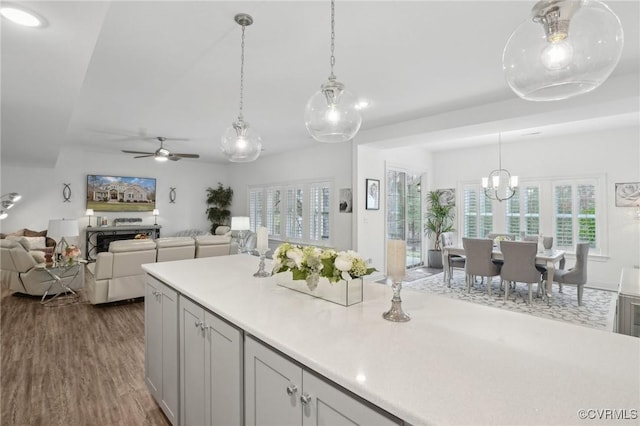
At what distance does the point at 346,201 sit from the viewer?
19.5 feet

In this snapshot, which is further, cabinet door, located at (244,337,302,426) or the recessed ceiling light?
the recessed ceiling light

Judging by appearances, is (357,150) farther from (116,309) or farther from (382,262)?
(116,309)

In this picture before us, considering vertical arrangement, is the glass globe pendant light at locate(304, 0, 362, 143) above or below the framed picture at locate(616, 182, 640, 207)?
above

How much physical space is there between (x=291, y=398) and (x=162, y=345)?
1445 mm

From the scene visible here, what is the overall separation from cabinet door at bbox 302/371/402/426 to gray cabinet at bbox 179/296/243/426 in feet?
1.55

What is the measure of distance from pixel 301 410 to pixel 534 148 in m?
7.23

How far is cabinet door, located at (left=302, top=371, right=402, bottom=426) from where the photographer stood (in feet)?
2.78

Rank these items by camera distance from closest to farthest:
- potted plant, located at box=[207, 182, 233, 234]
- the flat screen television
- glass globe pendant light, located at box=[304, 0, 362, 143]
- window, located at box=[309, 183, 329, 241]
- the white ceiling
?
1. glass globe pendant light, located at box=[304, 0, 362, 143]
2. the white ceiling
3. window, located at box=[309, 183, 329, 241]
4. the flat screen television
5. potted plant, located at box=[207, 182, 233, 234]

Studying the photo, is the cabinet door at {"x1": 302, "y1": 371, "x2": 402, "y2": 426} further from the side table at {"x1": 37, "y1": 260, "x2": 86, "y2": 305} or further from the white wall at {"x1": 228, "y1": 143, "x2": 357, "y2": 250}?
the side table at {"x1": 37, "y1": 260, "x2": 86, "y2": 305}

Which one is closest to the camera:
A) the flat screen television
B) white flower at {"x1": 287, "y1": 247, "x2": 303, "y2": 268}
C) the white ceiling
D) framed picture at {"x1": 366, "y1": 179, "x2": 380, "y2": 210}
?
white flower at {"x1": 287, "y1": 247, "x2": 303, "y2": 268}

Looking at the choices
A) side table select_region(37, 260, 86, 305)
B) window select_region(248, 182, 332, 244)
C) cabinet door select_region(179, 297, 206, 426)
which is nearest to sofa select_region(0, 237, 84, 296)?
side table select_region(37, 260, 86, 305)

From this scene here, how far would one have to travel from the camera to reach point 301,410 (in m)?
1.06

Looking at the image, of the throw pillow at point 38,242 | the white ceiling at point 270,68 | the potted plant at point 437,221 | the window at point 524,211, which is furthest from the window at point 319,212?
the throw pillow at point 38,242

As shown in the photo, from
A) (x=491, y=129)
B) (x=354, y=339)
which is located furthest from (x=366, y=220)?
(x=354, y=339)
